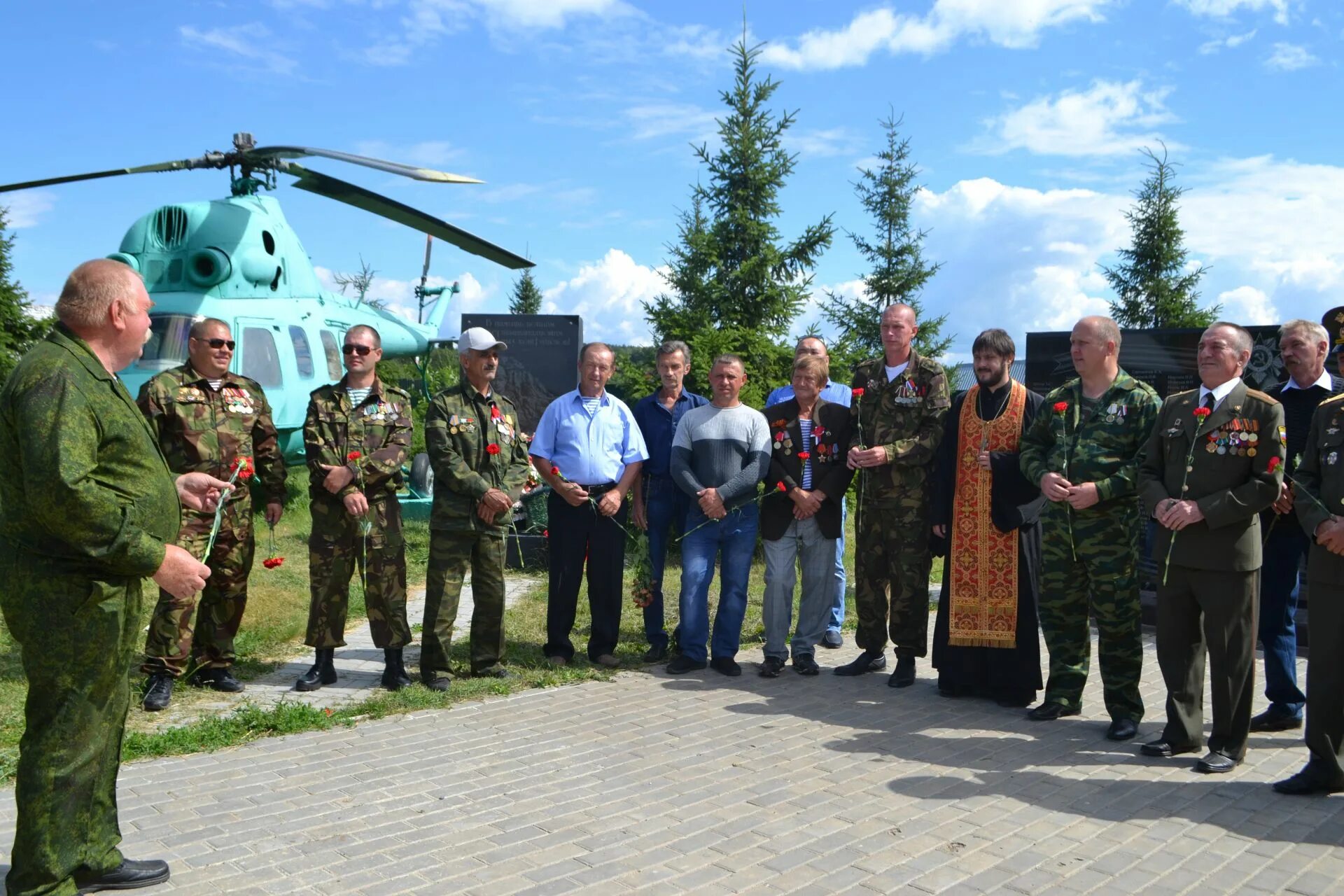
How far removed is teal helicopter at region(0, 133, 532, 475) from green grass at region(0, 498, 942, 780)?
8.96 ft

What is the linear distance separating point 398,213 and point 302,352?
252 cm

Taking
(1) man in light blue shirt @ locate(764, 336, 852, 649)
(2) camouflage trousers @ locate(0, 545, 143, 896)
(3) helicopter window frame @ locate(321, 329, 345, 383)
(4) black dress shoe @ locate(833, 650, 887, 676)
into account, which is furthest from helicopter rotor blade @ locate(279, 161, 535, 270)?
(2) camouflage trousers @ locate(0, 545, 143, 896)

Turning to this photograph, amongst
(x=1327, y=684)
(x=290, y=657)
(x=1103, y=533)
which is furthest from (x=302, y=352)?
(x=1327, y=684)

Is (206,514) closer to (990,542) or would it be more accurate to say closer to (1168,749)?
(990,542)

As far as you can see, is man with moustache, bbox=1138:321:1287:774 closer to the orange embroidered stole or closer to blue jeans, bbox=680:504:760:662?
the orange embroidered stole

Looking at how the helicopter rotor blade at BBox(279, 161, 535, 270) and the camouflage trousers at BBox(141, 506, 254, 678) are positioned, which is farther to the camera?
the helicopter rotor blade at BBox(279, 161, 535, 270)

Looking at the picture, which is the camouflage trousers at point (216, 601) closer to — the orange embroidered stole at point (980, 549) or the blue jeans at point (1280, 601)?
the orange embroidered stole at point (980, 549)

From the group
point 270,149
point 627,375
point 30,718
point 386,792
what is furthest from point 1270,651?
point 270,149

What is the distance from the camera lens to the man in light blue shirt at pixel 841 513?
6.79m

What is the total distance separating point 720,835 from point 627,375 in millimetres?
9108

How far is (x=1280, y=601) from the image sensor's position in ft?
19.1

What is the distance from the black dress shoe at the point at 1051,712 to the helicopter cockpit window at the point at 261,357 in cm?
983

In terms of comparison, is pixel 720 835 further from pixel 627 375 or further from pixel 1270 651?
pixel 627 375

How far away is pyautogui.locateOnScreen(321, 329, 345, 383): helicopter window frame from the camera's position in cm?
1396
